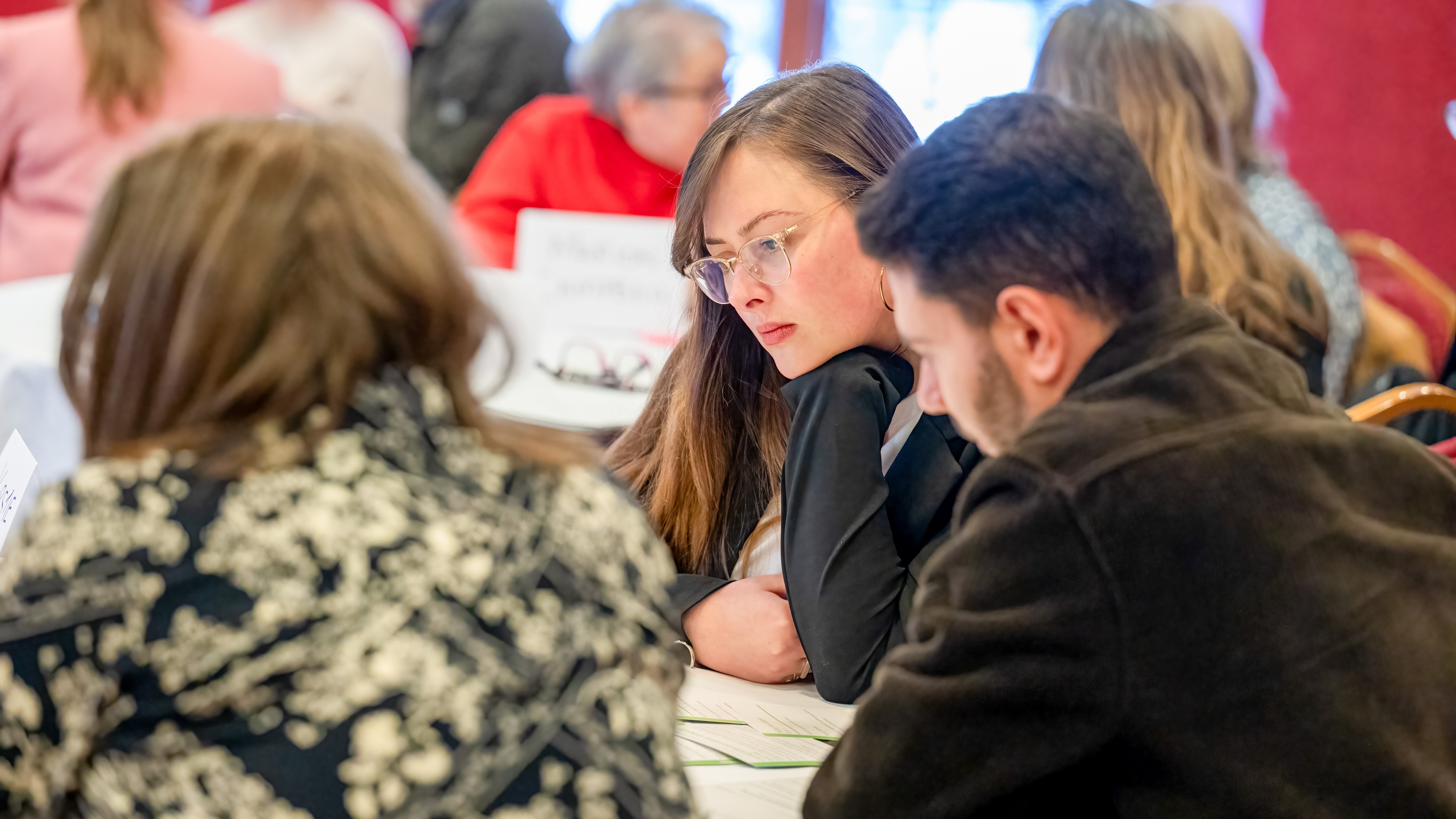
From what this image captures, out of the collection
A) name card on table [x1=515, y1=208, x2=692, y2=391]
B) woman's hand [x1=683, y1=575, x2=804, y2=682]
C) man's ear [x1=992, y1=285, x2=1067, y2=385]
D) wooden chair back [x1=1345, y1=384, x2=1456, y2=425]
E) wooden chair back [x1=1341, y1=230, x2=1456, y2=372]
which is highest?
man's ear [x1=992, y1=285, x2=1067, y2=385]

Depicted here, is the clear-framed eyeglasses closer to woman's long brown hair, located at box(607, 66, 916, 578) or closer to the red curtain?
woman's long brown hair, located at box(607, 66, 916, 578)

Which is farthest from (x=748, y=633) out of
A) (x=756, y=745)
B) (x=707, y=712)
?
(x=756, y=745)

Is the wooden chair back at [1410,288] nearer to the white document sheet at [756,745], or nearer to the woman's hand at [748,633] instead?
the woman's hand at [748,633]

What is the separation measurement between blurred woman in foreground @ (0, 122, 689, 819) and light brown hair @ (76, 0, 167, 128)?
1827mm

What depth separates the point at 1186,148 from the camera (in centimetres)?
254

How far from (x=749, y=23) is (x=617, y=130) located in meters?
2.17

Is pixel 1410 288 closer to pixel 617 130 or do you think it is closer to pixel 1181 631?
pixel 617 130

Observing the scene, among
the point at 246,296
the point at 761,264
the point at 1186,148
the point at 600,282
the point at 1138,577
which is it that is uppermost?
the point at 246,296

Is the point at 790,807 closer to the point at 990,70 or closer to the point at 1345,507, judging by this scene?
the point at 1345,507

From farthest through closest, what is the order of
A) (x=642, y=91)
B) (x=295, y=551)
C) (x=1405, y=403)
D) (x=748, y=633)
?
1. (x=642, y=91)
2. (x=1405, y=403)
3. (x=748, y=633)
4. (x=295, y=551)

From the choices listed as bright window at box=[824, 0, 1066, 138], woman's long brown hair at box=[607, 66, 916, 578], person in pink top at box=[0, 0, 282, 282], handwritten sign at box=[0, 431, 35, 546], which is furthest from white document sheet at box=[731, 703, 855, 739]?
bright window at box=[824, 0, 1066, 138]

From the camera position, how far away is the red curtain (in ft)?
14.9

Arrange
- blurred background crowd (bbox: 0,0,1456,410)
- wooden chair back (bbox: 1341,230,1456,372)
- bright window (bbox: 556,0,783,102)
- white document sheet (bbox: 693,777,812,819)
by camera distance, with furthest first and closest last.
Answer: bright window (bbox: 556,0,783,102)
wooden chair back (bbox: 1341,230,1456,372)
blurred background crowd (bbox: 0,0,1456,410)
white document sheet (bbox: 693,777,812,819)

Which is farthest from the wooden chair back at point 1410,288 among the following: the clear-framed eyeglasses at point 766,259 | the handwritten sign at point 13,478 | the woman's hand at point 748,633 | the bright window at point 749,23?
the handwritten sign at point 13,478
